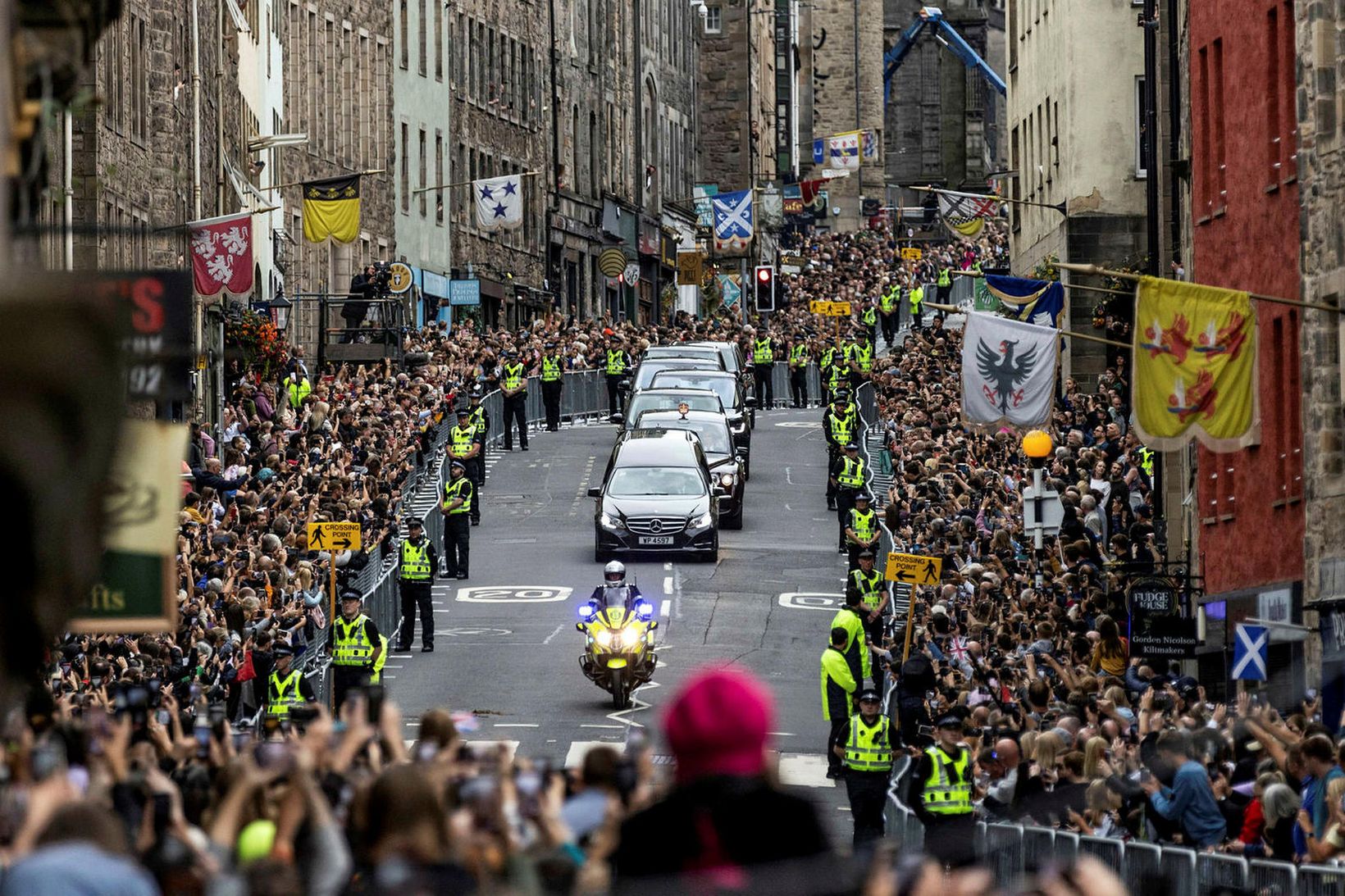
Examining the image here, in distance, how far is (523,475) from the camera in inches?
1900

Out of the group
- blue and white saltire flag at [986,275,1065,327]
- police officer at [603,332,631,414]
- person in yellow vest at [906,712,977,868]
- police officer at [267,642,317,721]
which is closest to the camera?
person in yellow vest at [906,712,977,868]

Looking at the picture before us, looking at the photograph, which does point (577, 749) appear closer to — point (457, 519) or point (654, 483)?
point (457, 519)

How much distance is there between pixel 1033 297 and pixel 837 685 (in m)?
12.1

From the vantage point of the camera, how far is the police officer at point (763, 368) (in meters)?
60.2

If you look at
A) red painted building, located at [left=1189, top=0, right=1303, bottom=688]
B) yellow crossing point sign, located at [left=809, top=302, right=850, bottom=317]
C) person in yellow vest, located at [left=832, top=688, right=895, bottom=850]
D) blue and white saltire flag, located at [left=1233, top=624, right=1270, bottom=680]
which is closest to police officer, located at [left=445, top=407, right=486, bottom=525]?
red painted building, located at [left=1189, top=0, right=1303, bottom=688]

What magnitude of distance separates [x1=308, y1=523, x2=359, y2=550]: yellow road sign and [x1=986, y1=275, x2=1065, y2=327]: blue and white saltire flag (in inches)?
358

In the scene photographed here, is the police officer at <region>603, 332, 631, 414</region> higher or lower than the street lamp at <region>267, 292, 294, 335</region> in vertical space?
lower

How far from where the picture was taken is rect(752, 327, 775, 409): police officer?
60.2m

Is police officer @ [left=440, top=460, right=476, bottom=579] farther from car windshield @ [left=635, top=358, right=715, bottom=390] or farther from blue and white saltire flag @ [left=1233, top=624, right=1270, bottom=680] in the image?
blue and white saltire flag @ [left=1233, top=624, right=1270, bottom=680]

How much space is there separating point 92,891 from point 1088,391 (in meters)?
46.5

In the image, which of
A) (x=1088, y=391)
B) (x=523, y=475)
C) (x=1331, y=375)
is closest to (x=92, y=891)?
(x=1331, y=375)

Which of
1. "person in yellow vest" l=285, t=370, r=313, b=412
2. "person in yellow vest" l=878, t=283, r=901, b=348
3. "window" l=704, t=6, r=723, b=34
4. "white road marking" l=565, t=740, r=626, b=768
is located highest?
"window" l=704, t=6, r=723, b=34

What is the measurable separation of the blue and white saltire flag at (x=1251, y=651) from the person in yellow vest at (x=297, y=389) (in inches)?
982

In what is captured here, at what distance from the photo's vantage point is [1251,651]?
20688 mm
